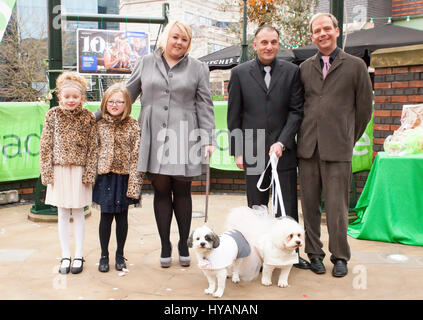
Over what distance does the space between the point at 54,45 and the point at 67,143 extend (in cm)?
245

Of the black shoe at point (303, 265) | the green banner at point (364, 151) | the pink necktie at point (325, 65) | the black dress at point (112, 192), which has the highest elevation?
the pink necktie at point (325, 65)

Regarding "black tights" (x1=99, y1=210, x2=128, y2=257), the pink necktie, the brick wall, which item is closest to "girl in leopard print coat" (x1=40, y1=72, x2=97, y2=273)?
"black tights" (x1=99, y1=210, x2=128, y2=257)

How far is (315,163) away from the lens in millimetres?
3729

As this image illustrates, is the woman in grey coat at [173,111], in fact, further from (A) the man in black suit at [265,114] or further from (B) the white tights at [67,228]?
(B) the white tights at [67,228]

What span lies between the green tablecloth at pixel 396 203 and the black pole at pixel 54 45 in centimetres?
380

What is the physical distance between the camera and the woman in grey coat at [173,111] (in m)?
3.62

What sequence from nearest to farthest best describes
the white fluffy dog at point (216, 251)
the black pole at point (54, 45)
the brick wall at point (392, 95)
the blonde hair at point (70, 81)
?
the white fluffy dog at point (216, 251) → the blonde hair at point (70, 81) → the brick wall at point (392, 95) → the black pole at point (54, 45)

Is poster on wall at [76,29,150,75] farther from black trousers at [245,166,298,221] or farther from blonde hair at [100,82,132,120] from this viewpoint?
black trousers at [245,166,298,221]

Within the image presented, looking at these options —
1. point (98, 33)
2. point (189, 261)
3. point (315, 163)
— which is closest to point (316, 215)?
point (315, 163)

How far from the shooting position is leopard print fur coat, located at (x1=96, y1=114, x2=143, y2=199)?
362 centimetres

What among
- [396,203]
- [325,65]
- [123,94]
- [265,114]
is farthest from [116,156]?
[396,203]

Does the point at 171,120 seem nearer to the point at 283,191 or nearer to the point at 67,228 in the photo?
the point at 283,191

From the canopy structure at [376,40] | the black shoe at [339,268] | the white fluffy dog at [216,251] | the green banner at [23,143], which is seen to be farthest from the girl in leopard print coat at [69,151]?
the canopy structure at [376,40]

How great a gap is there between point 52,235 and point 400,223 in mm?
3606
